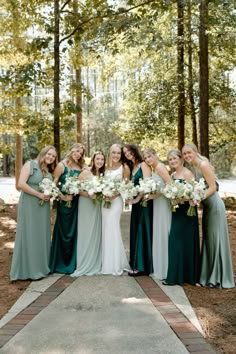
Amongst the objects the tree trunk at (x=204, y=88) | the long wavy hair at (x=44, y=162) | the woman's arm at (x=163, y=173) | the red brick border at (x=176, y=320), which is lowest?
the red brick border at (x=176, y=320)

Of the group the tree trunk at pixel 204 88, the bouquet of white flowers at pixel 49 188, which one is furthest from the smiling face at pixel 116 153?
the tree trunk at pixel 204 88

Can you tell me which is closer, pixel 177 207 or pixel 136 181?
pixel 177 207

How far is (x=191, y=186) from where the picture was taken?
5832 millimetres

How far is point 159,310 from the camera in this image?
501 cm

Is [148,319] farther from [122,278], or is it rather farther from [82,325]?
[122,278]

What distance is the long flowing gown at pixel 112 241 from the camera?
6.62 meters

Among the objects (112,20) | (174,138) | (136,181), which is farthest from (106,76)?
(136,181)

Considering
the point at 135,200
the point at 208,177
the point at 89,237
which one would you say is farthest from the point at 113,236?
the point at 208,177

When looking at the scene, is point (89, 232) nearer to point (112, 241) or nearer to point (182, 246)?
point (112, 241)

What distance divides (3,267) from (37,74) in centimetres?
548

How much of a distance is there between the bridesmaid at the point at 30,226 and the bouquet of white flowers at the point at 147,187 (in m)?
1.40

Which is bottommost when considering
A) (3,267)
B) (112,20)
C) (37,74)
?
(3,267)

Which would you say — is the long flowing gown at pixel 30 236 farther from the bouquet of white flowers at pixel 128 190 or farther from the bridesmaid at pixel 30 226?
the bouquet of white flowers at pixel 128 190

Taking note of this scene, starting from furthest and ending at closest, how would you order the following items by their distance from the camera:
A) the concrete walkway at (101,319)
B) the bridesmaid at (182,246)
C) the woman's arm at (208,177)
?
the bridesmaid at (182,246) → the woman's arm at (208,177) → the concrete walkway at (101,319)
